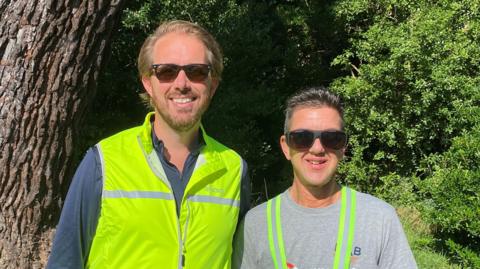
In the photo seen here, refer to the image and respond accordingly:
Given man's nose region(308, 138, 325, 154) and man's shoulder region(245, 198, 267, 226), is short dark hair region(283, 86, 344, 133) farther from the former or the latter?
man's shoulder region(245, 198, 267, 226)

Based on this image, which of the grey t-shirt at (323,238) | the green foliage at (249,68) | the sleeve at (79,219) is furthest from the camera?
the green foliage at (249,68)

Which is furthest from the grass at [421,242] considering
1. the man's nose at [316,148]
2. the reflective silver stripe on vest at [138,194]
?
the reflective silver stripe on vest at [138,194]

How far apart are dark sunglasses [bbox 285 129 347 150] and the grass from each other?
15.2 feet

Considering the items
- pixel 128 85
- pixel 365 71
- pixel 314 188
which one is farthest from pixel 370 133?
pixel 314 188

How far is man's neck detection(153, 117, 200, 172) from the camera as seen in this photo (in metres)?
2.31

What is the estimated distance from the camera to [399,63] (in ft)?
30.9

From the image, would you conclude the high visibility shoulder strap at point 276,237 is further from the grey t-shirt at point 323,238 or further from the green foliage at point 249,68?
the green foliage at point 249,68

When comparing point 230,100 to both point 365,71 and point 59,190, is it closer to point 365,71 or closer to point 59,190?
point 365,71

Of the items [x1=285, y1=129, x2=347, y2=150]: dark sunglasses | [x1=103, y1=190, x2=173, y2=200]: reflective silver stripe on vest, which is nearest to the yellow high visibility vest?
[x1=103, y1=190, x2=173, y2=200]: reflective silver stripe on vest

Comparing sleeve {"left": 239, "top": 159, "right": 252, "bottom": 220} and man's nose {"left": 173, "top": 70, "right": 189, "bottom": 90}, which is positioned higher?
man's nose {"left": 173, "top": 70, "right": 189, "bottom": 90}

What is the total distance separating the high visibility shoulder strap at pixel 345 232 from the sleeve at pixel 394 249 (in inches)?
4.9

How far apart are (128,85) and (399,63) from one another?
4357 millimetres

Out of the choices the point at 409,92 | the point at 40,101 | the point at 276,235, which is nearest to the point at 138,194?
the point at 276,235

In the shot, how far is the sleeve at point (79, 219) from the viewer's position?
6.90 feet
